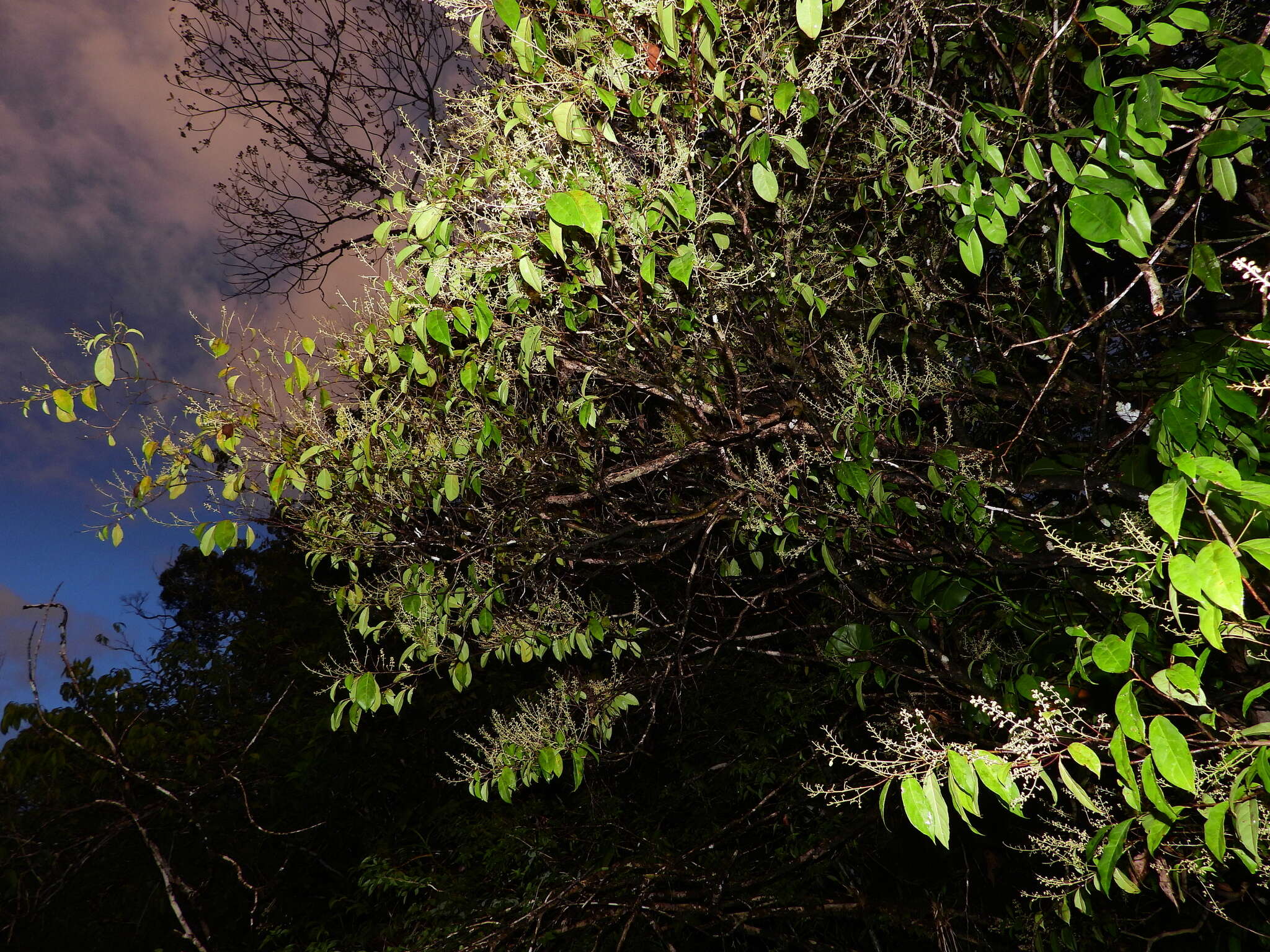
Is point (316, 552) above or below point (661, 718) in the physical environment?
above

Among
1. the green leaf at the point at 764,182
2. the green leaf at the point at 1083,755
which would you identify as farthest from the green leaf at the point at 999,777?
the green leaf at the point at 764,182

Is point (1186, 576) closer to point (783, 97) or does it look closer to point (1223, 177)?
point (1223, 177)

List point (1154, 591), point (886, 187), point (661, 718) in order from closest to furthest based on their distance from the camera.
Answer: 1. point (1154, 591)
2. point (886, 187)
3. point (661, 718)

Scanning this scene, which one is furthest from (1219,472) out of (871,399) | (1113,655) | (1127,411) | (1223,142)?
(1127,411)

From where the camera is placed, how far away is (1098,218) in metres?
1.12

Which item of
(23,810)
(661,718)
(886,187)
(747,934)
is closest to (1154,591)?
(886,187)

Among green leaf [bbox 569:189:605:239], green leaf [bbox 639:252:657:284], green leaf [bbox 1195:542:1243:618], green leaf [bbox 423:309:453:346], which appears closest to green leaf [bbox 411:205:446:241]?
green leaf [bbox 423:309:453:346]

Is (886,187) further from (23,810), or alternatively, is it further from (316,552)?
(23,810)

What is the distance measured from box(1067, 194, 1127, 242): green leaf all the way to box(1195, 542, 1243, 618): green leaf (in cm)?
54

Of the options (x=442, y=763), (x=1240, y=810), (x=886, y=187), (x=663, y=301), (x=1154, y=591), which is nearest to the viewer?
(x=1240, y=810)

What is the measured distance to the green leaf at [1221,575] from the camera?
2.64 ft

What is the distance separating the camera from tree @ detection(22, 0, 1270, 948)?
1245 millimetres

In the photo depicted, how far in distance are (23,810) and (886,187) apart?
611 cm

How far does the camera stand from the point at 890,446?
2.29 metres
